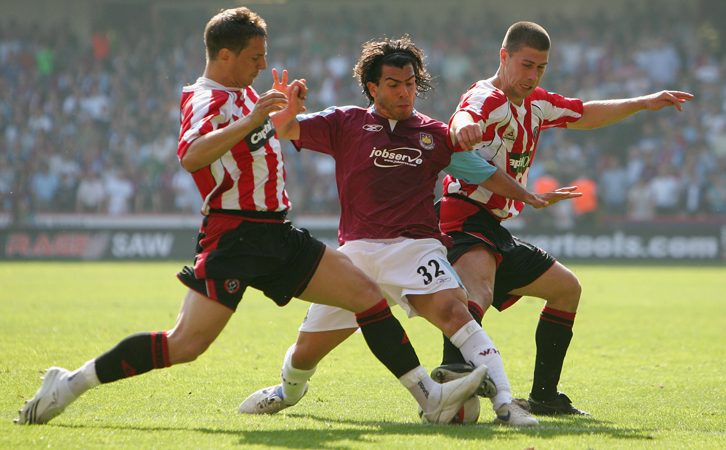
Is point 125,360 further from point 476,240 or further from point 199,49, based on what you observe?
point 199,49

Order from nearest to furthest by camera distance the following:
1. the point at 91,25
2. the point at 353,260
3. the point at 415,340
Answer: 1. the point at 353,260
2. the point at 415,340
3. the point at 91,25

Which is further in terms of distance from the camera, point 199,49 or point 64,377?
point 199,49

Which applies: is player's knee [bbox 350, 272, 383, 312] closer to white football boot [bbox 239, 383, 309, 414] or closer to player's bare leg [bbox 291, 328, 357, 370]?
player's bare leg [bbox 291, 328, 357, 370]

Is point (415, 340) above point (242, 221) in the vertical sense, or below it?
below

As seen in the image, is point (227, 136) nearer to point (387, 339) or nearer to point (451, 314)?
point (387, 339)

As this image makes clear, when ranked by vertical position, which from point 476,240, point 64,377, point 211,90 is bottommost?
point 64,377

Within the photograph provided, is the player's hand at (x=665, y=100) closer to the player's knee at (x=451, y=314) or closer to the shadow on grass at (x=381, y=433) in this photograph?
the player's knee at (x=451, y=314)

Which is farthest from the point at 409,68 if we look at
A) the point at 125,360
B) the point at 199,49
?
the point at 199,49

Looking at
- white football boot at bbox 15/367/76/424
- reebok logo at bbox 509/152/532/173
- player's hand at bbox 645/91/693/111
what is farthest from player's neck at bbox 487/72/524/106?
white football boot at bbox 15/367/76/424

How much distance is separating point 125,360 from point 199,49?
21147 millimetres

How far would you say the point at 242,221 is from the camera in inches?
147

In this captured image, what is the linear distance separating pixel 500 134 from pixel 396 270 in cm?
110

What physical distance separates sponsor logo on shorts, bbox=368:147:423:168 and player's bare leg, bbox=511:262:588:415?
108 centimetres

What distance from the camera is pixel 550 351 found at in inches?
176
